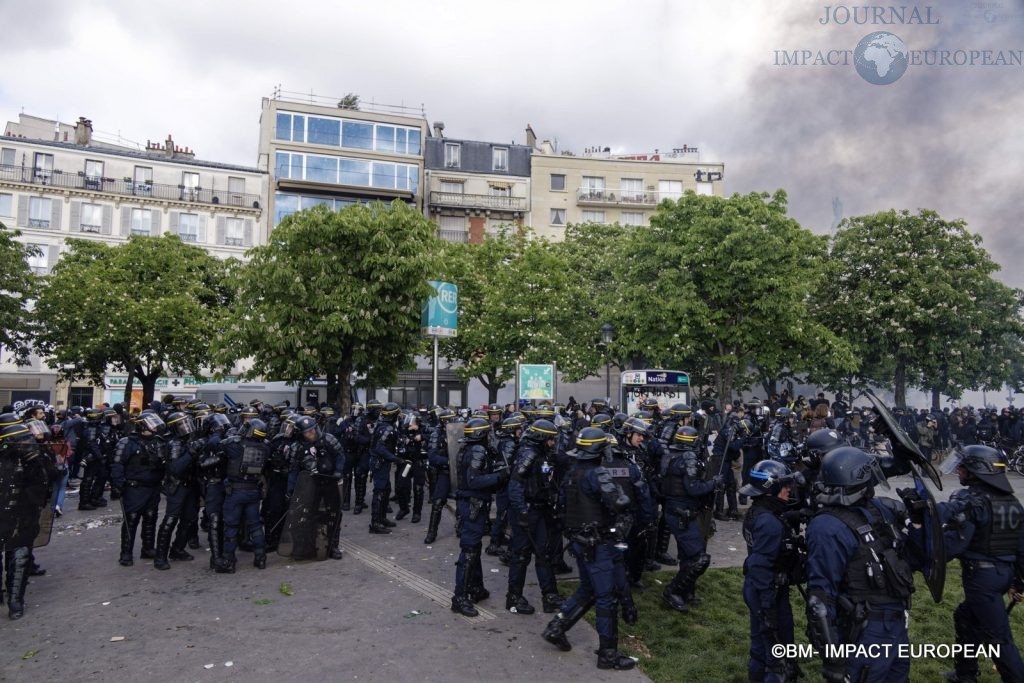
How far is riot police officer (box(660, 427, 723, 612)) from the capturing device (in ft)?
23.7

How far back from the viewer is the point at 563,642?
629 cm

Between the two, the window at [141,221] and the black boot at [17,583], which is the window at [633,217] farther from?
the black boot at [17,583]

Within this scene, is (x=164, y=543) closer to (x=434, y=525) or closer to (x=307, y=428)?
(x=307, y=428)

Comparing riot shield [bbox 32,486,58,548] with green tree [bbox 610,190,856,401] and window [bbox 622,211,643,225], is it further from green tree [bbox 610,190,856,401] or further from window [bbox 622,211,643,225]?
window [bbox 622,211,643,225]

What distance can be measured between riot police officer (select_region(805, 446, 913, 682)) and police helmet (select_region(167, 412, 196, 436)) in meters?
8.20

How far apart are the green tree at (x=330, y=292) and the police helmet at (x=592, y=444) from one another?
13993mm

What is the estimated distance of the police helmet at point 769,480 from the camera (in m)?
5.18

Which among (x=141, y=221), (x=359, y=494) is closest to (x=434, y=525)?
(x=359, y=494)

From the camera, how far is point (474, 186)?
144ft

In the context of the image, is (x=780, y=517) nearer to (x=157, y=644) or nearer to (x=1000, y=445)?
(x=157, y=644)

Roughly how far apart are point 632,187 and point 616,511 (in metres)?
41.3

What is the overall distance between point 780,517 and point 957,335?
2789 cm

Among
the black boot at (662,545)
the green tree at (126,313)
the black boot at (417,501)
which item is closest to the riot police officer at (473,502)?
the black boot at (662,545)

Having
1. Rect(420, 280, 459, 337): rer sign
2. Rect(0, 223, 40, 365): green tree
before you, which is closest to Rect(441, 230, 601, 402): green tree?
Rect(420, 280, 459, 337): rer sign
